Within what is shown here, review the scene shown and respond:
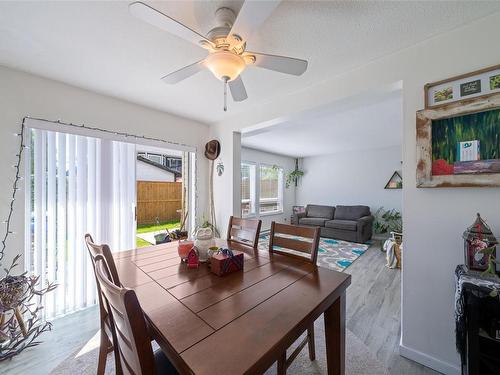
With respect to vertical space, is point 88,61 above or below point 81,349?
above

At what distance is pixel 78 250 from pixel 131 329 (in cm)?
214

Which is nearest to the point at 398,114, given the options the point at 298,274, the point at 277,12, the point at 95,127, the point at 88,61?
the point at 277,12

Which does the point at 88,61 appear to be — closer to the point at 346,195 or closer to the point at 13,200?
the point at 13,200

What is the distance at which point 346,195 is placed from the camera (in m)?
6.20

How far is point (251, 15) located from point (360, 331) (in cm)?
251

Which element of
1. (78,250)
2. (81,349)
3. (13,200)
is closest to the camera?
(81,349)

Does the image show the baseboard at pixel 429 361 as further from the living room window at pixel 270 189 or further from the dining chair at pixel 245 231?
the living room window at pixel 270 189

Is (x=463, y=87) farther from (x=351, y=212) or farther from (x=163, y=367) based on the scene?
(x=351, y=212)

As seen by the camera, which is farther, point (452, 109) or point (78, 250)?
point (78, 250)

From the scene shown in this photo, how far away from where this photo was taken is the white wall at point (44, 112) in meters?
1.79

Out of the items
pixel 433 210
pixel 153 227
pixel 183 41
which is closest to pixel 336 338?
pixel 433 210

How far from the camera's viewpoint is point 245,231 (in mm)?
1940

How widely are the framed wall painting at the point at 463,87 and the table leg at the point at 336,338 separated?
4.78 ft

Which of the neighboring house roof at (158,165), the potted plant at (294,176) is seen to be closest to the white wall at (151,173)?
the neighboring house roof at (158,165)
